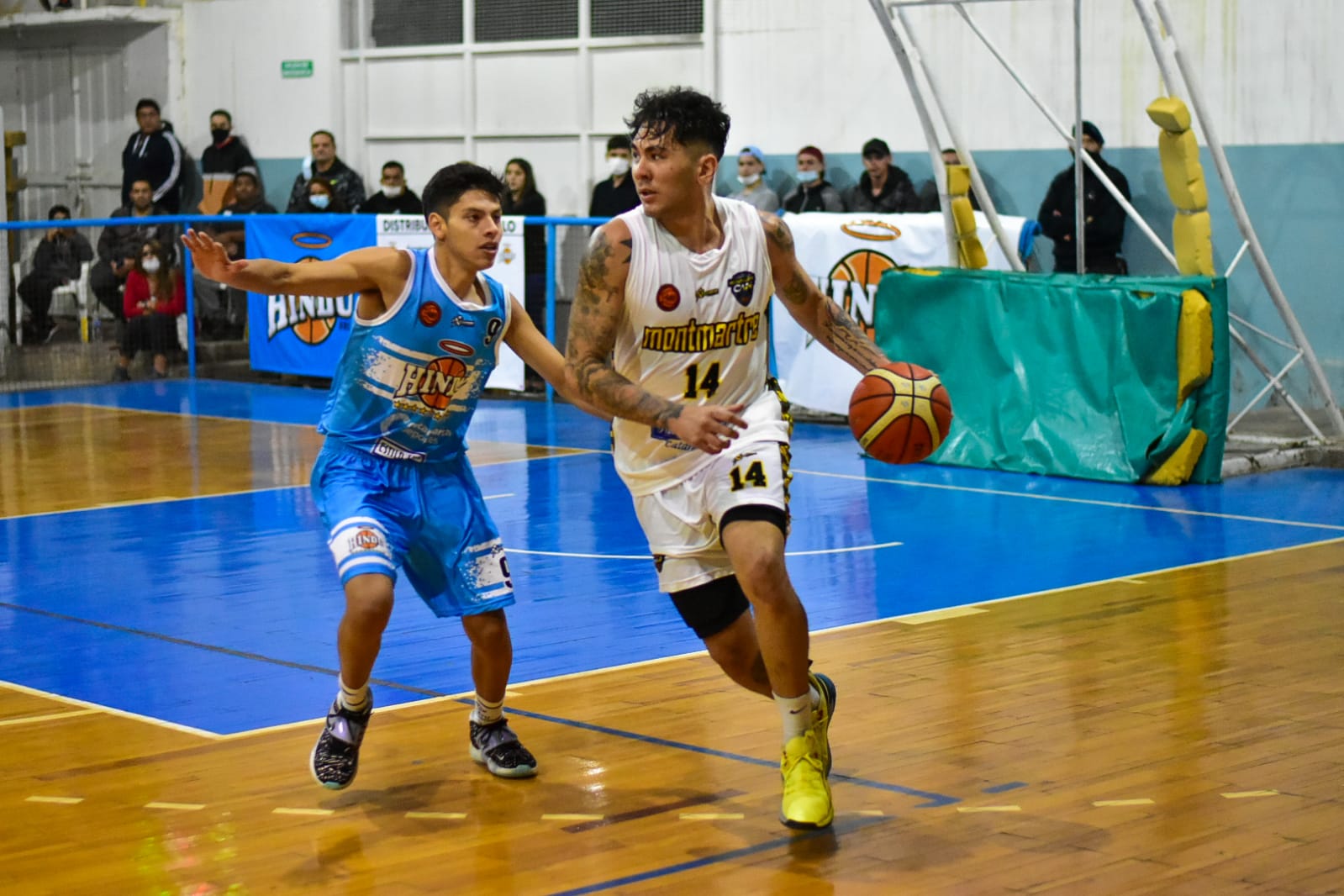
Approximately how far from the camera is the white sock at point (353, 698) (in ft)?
17.7

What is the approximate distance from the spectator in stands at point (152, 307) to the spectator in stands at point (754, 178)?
5.82 meters

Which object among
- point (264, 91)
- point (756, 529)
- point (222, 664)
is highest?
point (264, 91)

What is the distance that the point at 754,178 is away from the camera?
1628 centimetres

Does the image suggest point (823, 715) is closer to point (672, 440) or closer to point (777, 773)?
point (777, 773)

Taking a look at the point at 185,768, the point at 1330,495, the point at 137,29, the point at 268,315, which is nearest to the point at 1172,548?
the point at 1330,495

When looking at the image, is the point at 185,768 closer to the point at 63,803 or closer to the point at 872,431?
the point at 63,803

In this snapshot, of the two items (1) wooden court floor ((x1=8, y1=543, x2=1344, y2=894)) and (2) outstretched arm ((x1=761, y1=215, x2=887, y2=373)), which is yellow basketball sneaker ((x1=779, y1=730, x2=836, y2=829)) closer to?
(1) wooden court floor ((x1=8, y1=543, x2=1344, y2=894))

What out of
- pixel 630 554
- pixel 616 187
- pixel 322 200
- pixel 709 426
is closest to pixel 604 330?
pixel 709 426

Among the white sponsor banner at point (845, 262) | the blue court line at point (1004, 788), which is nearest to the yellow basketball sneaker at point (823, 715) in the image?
the blue court line at point (1004, 788)

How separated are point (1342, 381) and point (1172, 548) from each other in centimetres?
547

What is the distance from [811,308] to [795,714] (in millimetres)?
1190

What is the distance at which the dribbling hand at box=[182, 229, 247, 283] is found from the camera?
5.17 meters

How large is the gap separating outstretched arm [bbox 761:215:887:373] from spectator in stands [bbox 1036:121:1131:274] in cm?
949

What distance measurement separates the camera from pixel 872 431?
530cm
